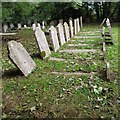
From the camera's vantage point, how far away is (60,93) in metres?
3.88

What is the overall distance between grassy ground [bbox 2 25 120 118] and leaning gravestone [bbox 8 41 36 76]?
0.13m

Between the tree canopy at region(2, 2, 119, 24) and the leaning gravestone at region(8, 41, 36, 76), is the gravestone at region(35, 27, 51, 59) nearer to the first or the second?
the leaning gravestone at region(8, 41, 36, 76)

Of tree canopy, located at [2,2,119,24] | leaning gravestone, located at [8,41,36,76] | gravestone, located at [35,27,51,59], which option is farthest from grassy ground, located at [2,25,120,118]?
tree canopy, located at [2,2,119,24]

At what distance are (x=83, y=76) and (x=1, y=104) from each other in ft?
5.53

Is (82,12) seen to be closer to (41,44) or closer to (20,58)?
(41,44)

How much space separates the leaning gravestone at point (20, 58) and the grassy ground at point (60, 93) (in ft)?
0.42

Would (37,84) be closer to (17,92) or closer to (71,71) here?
(17,92)

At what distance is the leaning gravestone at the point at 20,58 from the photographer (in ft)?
15.1

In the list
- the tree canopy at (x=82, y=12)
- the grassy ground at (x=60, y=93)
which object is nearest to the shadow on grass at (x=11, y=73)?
the grassy ground at (x=60, y=93)

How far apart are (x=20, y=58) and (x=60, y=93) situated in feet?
4.32

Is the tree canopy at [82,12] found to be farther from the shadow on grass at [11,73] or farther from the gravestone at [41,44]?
the shadow on grass at [11,73]

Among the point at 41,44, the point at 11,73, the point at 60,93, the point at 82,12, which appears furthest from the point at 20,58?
the point at 82,12

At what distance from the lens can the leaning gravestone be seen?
15.1ft

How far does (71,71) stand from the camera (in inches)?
193
